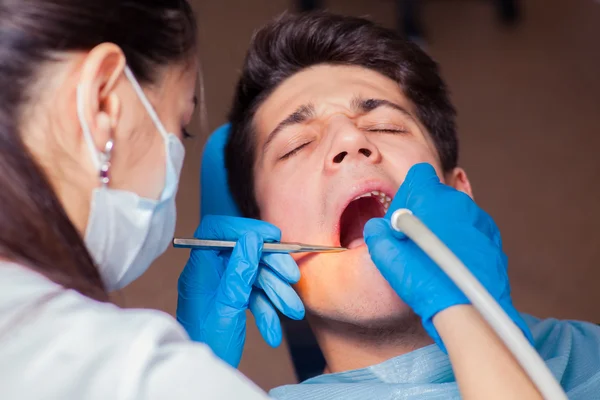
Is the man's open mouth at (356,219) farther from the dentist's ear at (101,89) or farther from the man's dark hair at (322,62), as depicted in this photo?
the dentist's ear at (101,89)

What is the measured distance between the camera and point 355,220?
1.67m

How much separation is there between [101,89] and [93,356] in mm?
403

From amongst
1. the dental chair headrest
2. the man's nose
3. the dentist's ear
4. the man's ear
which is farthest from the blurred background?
the dentist's ear

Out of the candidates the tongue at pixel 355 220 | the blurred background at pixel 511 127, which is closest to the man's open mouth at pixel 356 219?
the tongue at pixel 355 220

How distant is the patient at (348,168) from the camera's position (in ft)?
4.58

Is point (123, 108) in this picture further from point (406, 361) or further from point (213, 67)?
point (213, 67)

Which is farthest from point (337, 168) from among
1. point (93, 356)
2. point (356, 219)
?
point (93, 356)

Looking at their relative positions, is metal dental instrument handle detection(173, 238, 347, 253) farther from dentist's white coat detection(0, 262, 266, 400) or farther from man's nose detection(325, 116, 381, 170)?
dentist's white coat detection(0, 262, 266, 400)

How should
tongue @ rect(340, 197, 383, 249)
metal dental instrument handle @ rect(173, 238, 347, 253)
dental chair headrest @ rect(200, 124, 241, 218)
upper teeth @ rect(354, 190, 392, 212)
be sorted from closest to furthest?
metal dental instrument handle @ rect(173, 238, 347, 253), upper teeth @ rect(354, 190, 392, 212), tongue @ rect(340, 197, 383, 249), dental chair headrest @ rect(200, 124, 241, 218)

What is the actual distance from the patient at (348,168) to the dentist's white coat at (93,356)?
0.60m

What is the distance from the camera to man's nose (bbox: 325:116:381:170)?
1.42 m

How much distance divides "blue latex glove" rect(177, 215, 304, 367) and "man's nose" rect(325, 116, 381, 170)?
0.18 m

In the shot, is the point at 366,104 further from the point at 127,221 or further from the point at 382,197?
the point at 127,221

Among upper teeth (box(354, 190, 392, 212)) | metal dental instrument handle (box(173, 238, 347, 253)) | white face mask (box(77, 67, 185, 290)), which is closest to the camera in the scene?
white face mask (box(77, 67, 185, 290))
